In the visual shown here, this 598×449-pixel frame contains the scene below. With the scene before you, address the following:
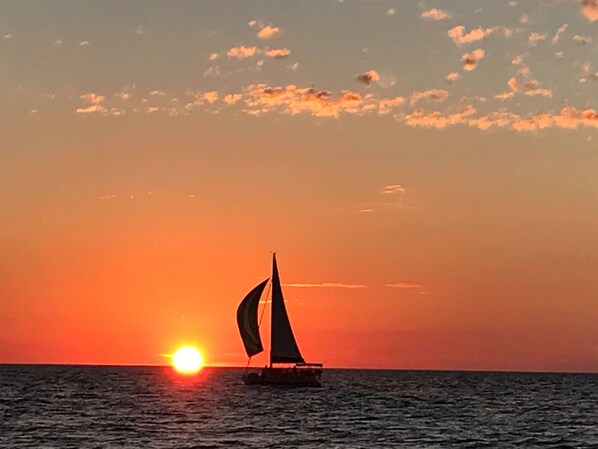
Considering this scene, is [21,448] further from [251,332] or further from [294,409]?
[251,332]

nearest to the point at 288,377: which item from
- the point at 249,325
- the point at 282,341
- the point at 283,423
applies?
the point at 282,341

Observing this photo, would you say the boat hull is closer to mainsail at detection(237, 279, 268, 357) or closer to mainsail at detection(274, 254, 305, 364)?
mainsail at detection(274, 254, 305, 364)

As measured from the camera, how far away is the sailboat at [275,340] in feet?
363

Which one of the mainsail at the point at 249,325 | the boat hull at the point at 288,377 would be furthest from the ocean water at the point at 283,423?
the mainsail at the point at 249,325

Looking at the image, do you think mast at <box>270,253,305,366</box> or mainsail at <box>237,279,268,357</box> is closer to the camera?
mainsail at <box>237,279,268,357</box>

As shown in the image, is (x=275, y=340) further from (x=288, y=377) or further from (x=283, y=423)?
(x=283, y=423)

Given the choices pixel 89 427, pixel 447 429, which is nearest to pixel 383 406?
pixel 447 429

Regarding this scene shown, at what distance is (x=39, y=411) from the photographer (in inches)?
3361

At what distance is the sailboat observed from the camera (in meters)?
111

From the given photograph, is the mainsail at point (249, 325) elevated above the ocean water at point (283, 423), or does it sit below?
above

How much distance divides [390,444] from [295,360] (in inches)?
2061

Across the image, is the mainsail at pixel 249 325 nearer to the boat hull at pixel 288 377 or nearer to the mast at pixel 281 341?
the mast at pixel 281 341

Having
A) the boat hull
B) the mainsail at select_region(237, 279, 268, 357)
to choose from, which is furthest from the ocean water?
the mainsail at select_region(237, 279, 268, 357)

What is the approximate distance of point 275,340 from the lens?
113m
